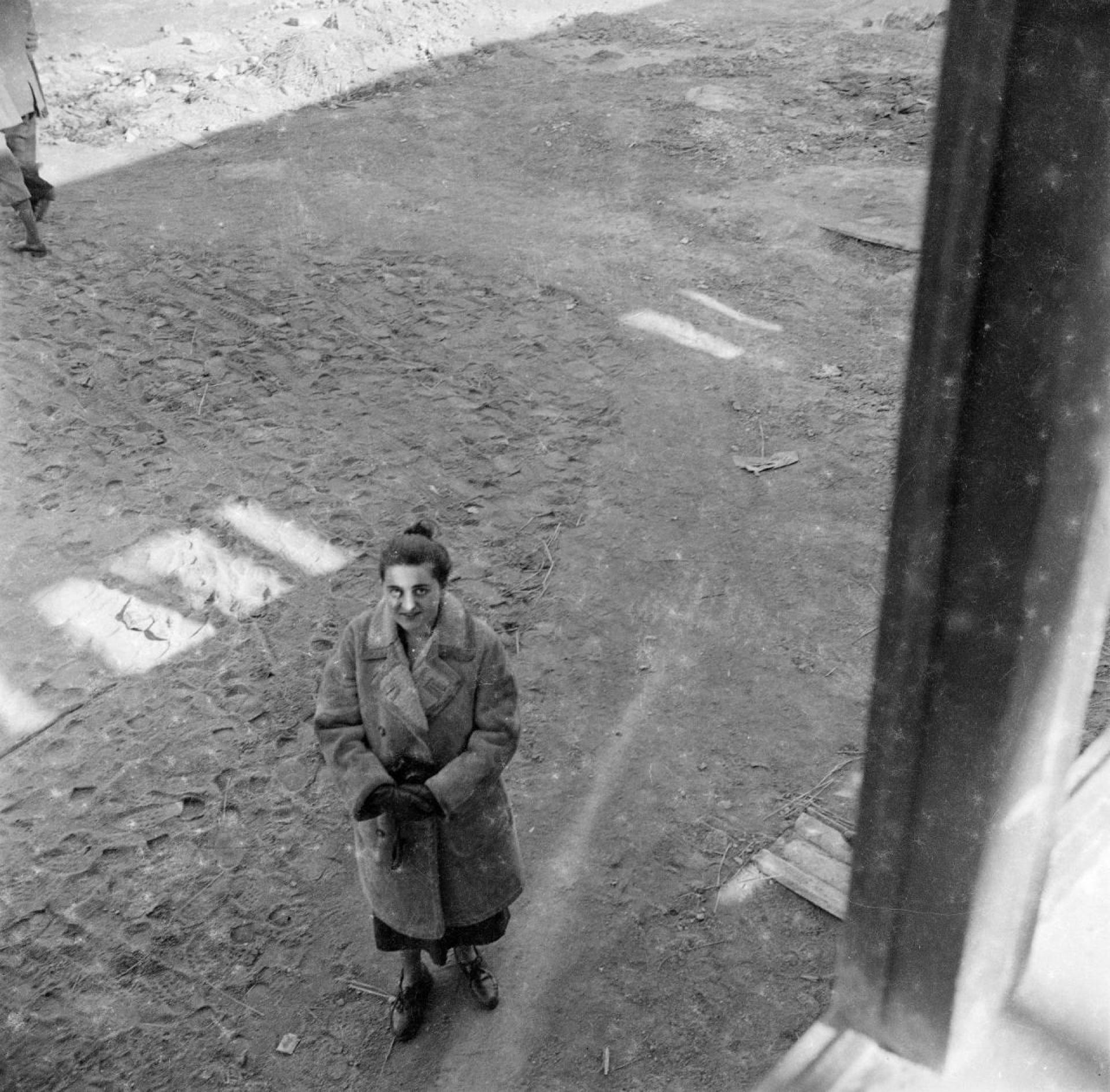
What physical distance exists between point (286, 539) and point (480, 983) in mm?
3123

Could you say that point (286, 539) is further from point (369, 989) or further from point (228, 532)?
point (369, 989)

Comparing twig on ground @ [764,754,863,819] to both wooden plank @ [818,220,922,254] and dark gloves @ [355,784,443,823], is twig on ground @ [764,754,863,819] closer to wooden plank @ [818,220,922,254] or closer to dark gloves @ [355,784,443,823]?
A: dark gloves @ [355,784,443,823]

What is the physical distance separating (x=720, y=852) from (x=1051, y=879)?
1.73m

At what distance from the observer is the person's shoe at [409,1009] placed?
388 centimetres

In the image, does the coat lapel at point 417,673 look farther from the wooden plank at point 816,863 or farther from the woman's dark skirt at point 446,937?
the wooden plank at point 816,863

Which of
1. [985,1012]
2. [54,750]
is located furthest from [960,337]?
[54,750]

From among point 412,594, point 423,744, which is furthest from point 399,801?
point 412,594

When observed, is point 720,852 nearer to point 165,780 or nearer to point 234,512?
point 165,780

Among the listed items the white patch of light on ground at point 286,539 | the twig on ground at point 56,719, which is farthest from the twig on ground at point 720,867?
the twig on ground at point 56,719

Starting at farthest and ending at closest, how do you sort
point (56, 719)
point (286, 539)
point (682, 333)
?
1. point (682, 333)
2. point (286, 539)
3. point (56, 719)

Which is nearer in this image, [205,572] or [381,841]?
[381,841]

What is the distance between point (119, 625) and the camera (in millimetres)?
5934

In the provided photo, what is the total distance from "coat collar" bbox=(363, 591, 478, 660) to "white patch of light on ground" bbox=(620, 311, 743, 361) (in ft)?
16.5

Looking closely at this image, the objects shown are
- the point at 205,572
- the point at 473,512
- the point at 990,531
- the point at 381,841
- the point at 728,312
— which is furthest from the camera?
the point at 728,312
